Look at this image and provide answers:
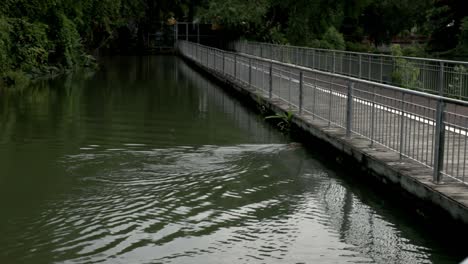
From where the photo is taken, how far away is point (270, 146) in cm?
1438

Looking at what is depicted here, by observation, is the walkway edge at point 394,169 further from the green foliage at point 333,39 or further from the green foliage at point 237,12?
the green foliage at point 237,12

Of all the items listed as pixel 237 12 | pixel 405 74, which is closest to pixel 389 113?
pixel 405 74

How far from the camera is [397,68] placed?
22.0 metres

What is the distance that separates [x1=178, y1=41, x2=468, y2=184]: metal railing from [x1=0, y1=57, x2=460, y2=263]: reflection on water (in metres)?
0.85

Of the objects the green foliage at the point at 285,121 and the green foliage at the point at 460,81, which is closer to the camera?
the green foliage at the point at 285,121

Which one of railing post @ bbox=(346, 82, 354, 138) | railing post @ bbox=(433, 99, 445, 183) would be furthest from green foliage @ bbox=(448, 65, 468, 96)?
railing post @ bbox=(433, 99, 445, 183)

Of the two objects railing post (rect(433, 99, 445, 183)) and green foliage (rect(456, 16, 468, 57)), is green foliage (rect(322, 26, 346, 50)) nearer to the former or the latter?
green foliage (rect(456, 16, 468, 57))

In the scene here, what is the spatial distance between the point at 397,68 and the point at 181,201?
13797 millimetres

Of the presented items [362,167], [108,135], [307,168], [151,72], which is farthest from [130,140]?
[151,72]

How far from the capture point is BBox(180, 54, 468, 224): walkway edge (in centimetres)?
793

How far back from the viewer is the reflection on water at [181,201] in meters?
7.54

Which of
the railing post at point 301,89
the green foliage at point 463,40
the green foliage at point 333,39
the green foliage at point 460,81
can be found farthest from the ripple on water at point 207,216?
the green foliage at point 333,39

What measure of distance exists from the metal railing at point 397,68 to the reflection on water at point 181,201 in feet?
15.6

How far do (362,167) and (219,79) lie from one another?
67.5ft
